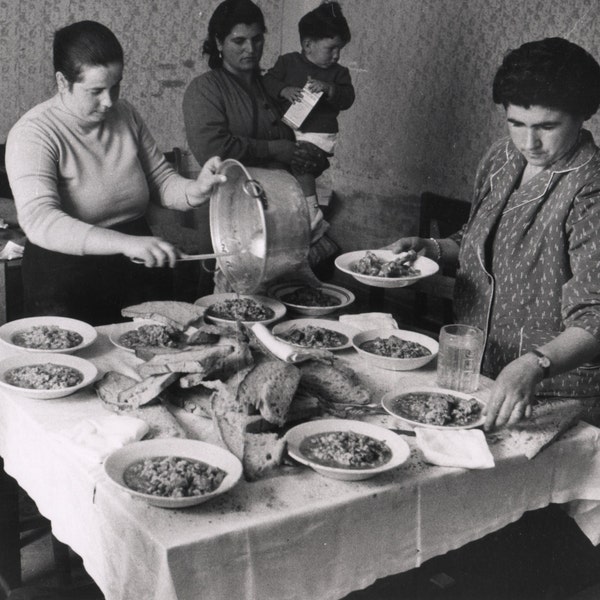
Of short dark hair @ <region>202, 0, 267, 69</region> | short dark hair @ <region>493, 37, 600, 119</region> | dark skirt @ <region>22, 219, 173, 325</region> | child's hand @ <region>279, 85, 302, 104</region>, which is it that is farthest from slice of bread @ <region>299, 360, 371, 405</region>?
child's hand @ <region>279, 85, 302, 104</region>

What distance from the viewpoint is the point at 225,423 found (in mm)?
1874

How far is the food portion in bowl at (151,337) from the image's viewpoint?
93.3 inches

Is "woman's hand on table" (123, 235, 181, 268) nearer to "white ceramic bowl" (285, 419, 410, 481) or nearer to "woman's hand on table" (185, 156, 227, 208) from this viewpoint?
"woman's hand on table" (185, 156, 227, 208)

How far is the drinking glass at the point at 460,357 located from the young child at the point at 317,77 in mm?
2357

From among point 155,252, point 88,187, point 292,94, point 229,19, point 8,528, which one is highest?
point 229,19

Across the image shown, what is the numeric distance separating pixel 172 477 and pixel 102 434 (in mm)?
293

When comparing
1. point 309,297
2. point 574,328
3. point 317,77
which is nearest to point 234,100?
point 317,77

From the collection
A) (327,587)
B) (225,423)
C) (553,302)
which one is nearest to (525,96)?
(553,302)

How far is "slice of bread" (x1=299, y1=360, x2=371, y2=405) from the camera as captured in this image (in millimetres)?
2072

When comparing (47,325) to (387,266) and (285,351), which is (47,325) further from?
(387,266)

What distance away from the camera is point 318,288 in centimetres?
299

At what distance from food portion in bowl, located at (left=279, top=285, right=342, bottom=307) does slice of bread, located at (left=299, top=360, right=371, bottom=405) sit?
0.76m

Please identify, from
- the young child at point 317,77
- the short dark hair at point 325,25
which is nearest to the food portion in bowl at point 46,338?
the young child at point 317,77

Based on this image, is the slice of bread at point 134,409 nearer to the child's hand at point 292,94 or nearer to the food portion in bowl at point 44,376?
the food portion in bowl at point 44,376
